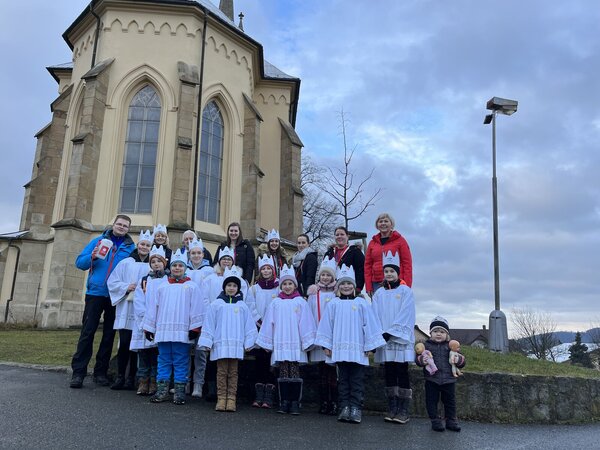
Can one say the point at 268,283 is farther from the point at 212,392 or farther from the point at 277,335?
the point at 212,392

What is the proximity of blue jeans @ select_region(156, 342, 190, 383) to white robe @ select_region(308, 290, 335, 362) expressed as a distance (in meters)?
1.51

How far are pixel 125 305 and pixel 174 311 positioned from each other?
1017mm

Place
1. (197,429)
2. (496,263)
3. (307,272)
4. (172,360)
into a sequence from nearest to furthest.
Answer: (197,429)
(172,360)
(307,272)
(496,263)

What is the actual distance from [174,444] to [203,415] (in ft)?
3.70

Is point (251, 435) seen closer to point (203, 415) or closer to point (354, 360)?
point (203, 415)

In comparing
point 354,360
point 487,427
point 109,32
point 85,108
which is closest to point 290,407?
point 354,360

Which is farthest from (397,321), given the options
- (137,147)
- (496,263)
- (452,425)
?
(137,147)

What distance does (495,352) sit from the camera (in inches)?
409

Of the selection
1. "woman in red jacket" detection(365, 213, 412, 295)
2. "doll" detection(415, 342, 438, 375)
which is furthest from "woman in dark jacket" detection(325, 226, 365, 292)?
"doll" detection(415, 342, 438, 375)

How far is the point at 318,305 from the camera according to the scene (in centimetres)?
616

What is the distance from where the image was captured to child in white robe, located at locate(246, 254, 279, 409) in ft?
19.9

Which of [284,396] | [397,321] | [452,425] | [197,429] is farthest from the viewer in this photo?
[284,396]

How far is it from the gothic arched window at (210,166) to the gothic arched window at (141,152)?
1658 millimetres

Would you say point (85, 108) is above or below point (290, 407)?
above
